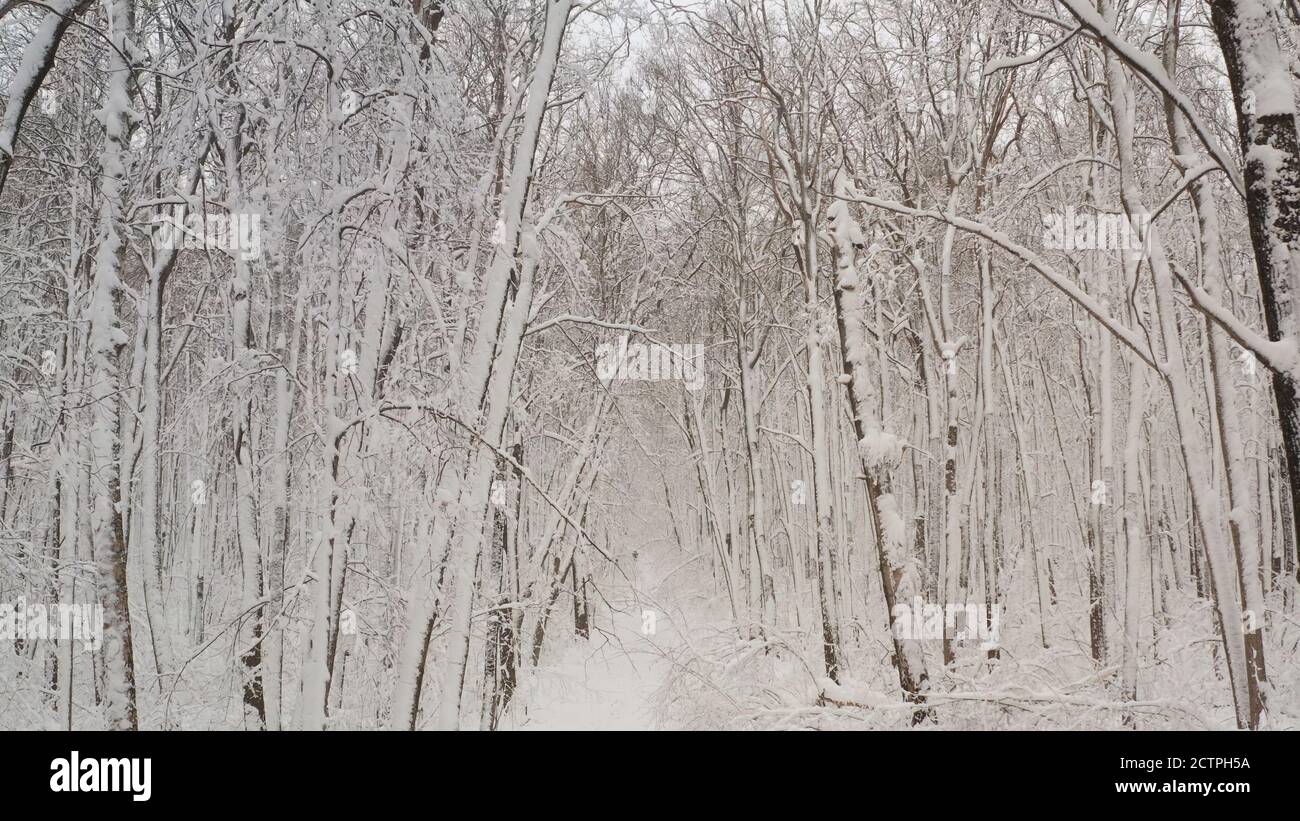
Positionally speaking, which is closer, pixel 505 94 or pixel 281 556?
pixel 281 556

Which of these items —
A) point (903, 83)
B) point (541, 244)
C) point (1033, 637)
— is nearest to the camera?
point (541, 244)

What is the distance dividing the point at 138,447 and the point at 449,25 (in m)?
7.00

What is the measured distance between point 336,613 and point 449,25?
7282 millimetres

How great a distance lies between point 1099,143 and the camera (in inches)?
413

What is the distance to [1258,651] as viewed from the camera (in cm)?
547

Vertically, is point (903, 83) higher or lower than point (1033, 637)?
higher

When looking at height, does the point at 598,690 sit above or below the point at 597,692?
below

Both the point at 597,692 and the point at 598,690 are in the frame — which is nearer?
the point at 597,692
